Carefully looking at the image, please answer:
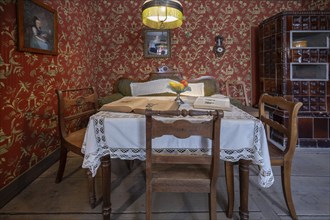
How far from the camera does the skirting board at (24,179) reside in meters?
2.04

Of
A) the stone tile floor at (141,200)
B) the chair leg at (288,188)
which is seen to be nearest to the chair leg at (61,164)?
the stone tile floor at (141,200)

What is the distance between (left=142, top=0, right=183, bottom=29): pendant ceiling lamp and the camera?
6.62 feet

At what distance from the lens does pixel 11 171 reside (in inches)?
84.8

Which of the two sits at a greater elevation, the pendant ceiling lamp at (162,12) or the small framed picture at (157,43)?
the small framed picture at (157,43)

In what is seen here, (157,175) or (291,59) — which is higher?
(291,59)

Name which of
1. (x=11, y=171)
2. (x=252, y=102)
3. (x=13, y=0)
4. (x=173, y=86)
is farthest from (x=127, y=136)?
(x=252, y=102)

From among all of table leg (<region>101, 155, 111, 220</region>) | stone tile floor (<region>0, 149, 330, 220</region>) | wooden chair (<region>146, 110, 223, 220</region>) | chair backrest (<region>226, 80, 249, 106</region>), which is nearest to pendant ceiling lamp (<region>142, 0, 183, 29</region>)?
wooden chair (<region>146, 110, 223, 220</region>)

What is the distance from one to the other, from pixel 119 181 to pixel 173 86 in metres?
1.14

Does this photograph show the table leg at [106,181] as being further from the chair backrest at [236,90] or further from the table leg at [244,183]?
the chair backrest at [236,90]

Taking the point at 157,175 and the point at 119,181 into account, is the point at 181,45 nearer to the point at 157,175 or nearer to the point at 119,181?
the point at 119,181

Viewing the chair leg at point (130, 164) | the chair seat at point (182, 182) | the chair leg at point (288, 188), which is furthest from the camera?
the chair leg at point (130, 164)

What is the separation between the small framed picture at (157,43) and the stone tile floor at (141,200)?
7.99 feet

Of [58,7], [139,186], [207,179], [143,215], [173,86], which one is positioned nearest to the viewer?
[207,179]

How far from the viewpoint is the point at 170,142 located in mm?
1564
